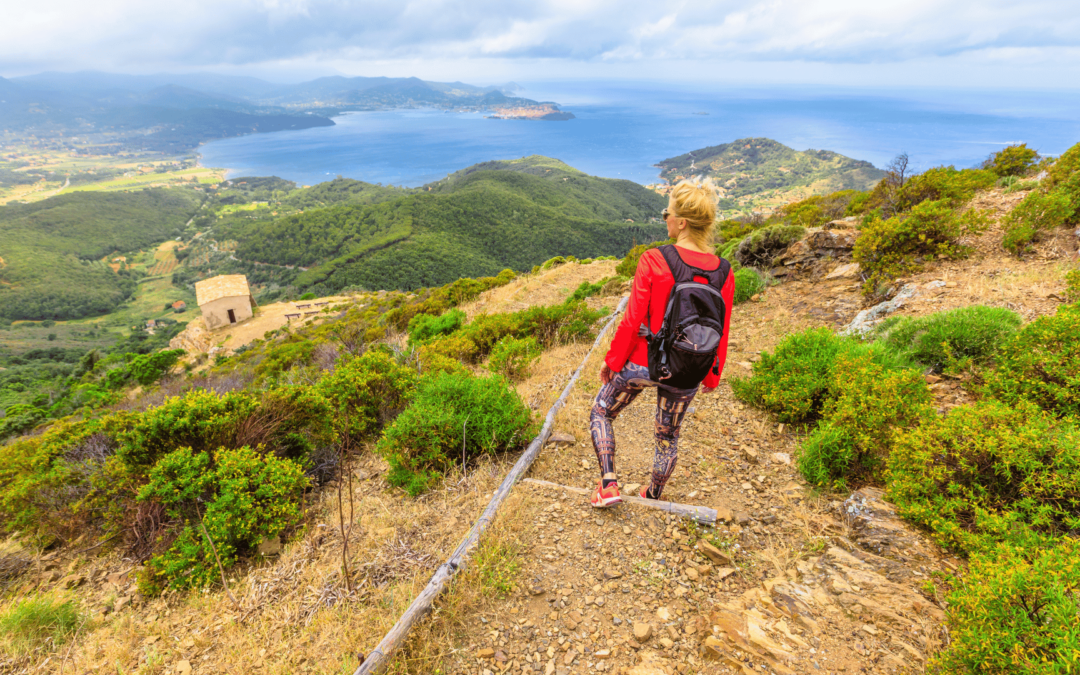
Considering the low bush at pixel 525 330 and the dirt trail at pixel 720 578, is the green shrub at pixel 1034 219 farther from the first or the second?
the low bush at pixel 525 330

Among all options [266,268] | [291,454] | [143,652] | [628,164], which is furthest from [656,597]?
[628,164]

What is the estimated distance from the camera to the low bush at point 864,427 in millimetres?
2848

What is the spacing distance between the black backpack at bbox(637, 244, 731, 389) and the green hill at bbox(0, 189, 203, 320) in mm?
88544

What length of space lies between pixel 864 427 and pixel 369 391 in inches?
170

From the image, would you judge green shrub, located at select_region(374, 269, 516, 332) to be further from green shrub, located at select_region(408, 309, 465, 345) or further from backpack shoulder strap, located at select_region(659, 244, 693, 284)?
backpack shoulder strap, located at select_region(659, 244, 693, 284)

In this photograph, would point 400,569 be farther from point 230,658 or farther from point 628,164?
point 628,164

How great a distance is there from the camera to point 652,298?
227cm

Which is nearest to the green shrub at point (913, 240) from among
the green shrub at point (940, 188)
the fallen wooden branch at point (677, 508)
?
the green shrub at point (940, 188)

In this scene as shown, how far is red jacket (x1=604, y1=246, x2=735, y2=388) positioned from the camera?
2217 millimetres

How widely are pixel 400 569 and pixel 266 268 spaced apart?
77692 mm

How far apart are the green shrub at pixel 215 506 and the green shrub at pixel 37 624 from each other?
33 cm

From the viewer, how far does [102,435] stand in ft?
13.4

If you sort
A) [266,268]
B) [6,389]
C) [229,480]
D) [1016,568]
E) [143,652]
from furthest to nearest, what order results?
[266,268], [6,389], [229,480], [143,652], [1016,568]

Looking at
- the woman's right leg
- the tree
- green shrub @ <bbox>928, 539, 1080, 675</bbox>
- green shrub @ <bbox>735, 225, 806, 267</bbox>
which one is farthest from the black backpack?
the tree
